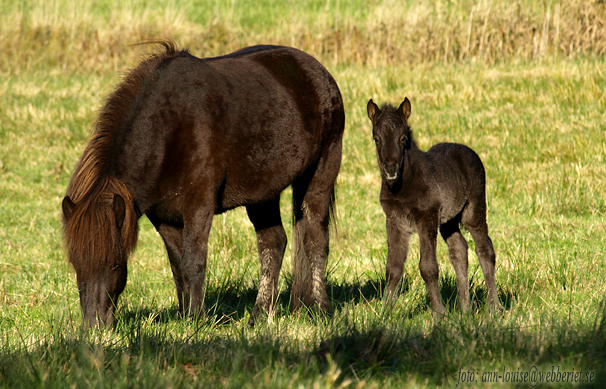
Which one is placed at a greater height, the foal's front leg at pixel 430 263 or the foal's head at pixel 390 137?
the foal's head at pixel 390 137

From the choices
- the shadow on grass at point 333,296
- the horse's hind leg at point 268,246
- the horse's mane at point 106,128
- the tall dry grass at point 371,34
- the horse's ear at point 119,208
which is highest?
the tall dry grass at point 371,34

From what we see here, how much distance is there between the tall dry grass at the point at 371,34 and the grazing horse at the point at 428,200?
9.91 m

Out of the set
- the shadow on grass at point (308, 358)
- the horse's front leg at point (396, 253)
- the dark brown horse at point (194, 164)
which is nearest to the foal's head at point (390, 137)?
the horse's front leg at point (396, 253)

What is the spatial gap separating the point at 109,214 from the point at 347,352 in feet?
6.22

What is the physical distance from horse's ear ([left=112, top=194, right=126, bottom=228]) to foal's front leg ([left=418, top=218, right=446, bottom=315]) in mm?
2217

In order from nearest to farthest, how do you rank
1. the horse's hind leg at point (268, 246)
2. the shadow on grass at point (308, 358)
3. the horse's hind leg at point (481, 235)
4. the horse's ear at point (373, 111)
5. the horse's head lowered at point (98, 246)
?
the shadow on grass at point (308, 358) < the horse's head lowered at point (98, 246) < the horse's ear at point (373, 111) < the horse's hind leg at point (481, 235) < the horse's hind leg at point (268, 246)

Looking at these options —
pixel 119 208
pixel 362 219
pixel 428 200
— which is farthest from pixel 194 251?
pixel 362 219

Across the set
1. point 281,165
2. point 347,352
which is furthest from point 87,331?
point 281,165

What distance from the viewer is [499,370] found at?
3123 millimetres

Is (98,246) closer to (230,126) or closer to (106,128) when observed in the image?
(106,128)

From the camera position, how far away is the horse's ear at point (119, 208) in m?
4.24

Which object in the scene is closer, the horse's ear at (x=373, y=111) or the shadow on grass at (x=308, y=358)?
the shadow on grass at (x=308, y=358)

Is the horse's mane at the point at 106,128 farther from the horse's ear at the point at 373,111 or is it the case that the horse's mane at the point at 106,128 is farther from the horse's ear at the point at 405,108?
the horse's ear at the point at 405,108

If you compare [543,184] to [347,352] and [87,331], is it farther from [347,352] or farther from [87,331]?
[87,331]
